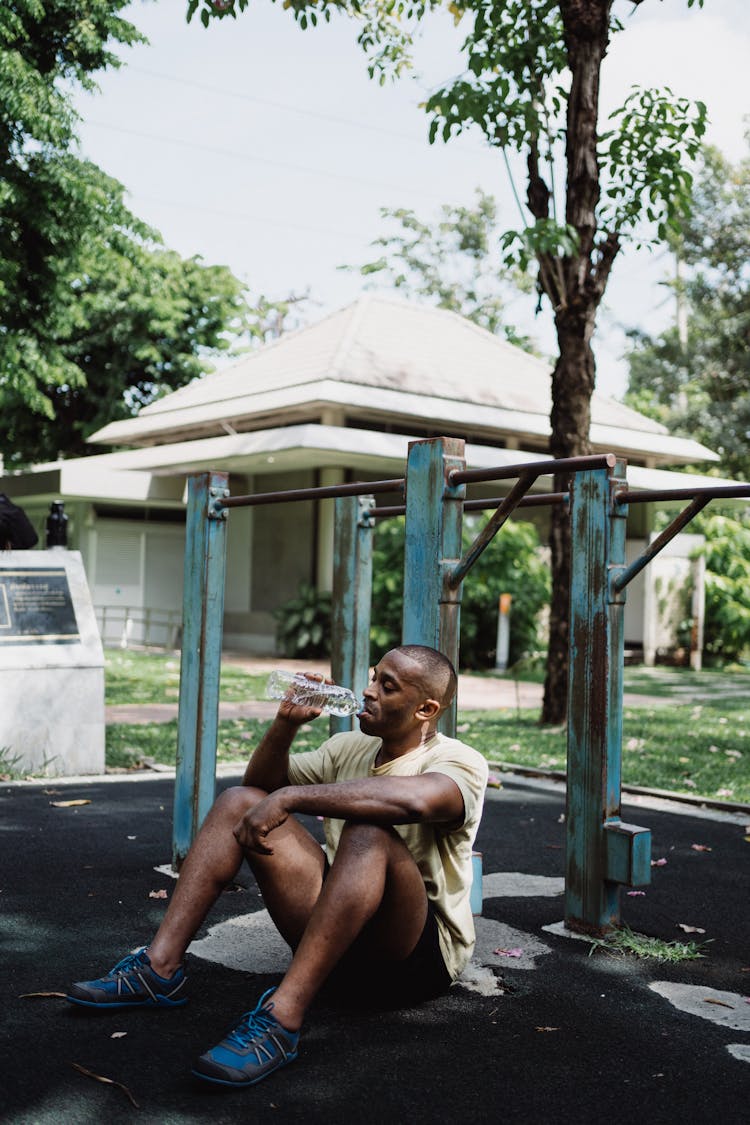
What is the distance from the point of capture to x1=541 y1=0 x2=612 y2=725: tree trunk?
9805 millimetres

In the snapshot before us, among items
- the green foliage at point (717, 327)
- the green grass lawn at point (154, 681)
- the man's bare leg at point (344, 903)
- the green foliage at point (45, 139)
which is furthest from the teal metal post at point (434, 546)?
the green foliage at point (717, 327)

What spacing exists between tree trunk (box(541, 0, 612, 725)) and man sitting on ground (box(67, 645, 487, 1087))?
23.1 ft

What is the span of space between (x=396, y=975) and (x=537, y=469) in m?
1.69

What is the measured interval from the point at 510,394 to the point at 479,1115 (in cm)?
1930

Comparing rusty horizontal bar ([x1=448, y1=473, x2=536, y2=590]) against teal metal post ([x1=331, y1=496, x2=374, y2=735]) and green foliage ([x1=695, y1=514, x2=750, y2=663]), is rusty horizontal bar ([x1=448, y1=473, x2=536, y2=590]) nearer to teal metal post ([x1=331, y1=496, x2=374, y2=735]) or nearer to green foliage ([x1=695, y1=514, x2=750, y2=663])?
teal metal post ([x1=331, y1=496, x2=374, y2=735])

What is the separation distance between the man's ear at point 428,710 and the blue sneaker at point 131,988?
1.04 m

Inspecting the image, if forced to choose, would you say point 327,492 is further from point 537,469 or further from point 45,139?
point 45,139

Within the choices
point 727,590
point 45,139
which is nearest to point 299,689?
point 45,139

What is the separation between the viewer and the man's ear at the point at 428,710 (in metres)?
3.40

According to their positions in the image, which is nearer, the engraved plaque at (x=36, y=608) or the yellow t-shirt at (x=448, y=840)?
the yellow t-shirt at (x=448, y=840)

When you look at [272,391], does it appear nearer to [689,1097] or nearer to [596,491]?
[596,491]

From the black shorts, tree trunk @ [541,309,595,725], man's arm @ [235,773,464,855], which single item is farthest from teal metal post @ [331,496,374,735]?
tree trunk @ [541,309,595,725]

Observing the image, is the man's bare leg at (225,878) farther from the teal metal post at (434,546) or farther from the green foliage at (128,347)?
the green foliage at (128,347)

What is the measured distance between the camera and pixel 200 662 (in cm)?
511
